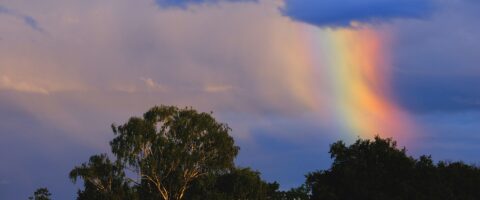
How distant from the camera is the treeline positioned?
79625mm

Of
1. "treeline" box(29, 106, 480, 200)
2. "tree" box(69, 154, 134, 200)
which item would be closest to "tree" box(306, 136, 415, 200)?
"treeline" box(29, 106, 480, 200)

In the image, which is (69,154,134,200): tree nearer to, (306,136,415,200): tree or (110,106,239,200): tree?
(110,106,239,200): tree

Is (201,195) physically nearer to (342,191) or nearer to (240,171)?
(240,171)

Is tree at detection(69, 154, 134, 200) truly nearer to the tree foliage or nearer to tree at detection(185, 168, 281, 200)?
tree at detection(185, 168, 281, 200)

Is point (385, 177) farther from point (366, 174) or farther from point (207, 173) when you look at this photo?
point (207, 173)

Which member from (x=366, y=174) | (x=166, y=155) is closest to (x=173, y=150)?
(x=166, y=155)

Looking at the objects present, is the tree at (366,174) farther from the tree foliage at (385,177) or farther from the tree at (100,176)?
the tree at (100,176)

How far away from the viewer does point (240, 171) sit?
8250cm

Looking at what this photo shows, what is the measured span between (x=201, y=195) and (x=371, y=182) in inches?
805

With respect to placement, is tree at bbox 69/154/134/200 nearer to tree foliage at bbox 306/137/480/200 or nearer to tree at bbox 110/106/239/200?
tree at bbox 110/106/239/200

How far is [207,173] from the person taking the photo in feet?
264

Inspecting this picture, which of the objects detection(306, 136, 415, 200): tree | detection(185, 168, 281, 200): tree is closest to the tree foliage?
detection(306, 136, 415, 200): tree

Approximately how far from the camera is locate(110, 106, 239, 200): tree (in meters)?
80.0

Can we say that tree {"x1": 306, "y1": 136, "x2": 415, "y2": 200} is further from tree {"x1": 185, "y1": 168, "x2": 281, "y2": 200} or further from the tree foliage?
tree {"x1": 185, "y1": 168, "x2": 281, "y2": 200}
